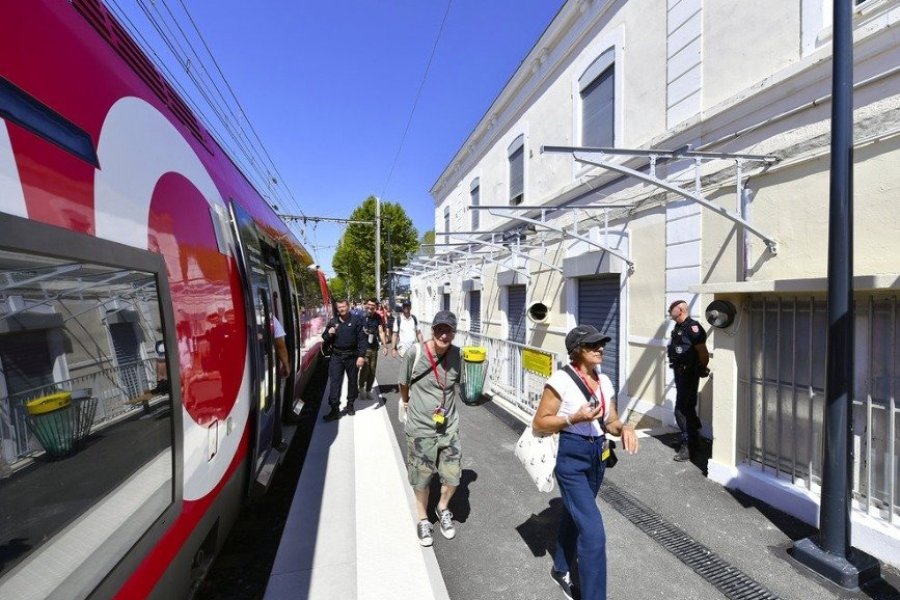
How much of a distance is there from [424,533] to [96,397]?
7.95 feet

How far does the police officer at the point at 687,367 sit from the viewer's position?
15.1 feet

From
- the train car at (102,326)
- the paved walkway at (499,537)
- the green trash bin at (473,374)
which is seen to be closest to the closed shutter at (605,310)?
the green trash bin at (473,374)

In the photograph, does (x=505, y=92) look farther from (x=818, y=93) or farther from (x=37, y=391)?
(x=37, y=391)

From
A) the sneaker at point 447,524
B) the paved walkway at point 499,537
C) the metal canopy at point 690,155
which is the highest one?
the metal canopy at point 690,155

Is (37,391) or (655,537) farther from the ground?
(37,391)

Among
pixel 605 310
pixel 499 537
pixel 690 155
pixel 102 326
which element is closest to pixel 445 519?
pixel 499 537

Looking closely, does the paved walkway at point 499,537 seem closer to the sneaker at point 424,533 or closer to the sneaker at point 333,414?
the sneaker at point 424,533

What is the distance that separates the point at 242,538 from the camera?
11.7 ft

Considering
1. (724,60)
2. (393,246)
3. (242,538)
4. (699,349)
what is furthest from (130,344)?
(393,246)

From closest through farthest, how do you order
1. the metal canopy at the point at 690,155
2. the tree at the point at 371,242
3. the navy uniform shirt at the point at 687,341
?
1. the metal canopy at the point at 690,155
2. the navy uniform shirt at the point at 687,341
3. the tree at the point at 371,242

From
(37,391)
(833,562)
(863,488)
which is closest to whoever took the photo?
(37,391)

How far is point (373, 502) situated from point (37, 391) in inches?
121

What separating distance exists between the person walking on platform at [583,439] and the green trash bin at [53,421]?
212 cm

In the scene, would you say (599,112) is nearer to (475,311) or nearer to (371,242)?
(475,311)
